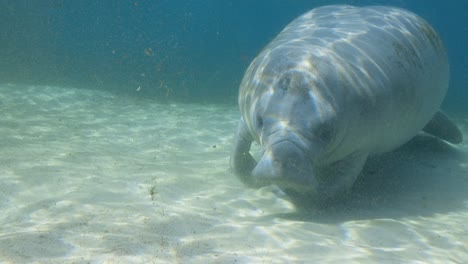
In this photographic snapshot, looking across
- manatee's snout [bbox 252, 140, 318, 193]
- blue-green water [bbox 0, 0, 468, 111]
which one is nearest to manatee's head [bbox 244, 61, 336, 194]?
manatee's snout [bbox 252, 140, 318, 193]

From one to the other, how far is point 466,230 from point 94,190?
4.03 m

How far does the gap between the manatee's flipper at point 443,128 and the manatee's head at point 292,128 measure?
4.73 m

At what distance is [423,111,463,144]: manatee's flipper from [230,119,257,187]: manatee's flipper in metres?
4.35

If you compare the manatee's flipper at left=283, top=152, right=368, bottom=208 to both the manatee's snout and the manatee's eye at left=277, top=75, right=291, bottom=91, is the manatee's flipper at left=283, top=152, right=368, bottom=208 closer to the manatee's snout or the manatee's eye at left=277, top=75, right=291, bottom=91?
the manatee's snout

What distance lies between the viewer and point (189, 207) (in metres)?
4.49

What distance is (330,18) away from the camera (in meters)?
6.41

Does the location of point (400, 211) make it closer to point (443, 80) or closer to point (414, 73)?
point (414, 73)

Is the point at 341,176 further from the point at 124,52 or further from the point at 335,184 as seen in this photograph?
the point at 124,52

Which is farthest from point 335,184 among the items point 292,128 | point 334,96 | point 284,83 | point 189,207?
point 189,207

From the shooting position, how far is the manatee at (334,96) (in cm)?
418

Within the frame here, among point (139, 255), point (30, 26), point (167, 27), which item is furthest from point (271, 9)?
point (139, 255)

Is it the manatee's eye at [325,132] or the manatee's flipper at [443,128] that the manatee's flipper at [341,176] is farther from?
the manatee's flipper at [443,128]

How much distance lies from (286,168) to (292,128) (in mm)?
446

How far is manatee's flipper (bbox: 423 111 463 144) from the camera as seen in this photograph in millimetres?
8375
